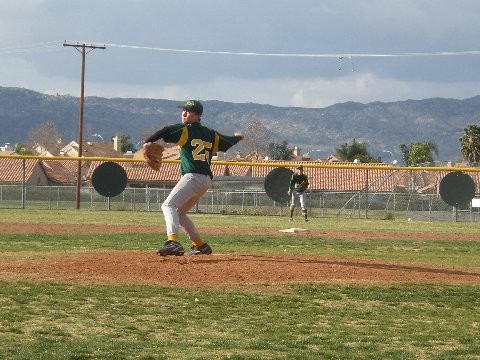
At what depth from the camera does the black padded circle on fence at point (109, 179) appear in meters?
35.8

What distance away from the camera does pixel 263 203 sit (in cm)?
4344

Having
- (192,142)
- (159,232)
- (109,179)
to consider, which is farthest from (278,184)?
(192,142)

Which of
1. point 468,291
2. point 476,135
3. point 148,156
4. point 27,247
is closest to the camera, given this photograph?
point 468,291

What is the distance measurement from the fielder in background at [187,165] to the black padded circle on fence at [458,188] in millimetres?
24688

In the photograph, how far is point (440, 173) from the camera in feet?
134

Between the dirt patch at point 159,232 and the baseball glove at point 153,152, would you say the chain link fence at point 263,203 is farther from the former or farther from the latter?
the baseball glove at point 153,152

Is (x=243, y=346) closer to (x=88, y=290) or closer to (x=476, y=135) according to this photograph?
(x=88, y=290)

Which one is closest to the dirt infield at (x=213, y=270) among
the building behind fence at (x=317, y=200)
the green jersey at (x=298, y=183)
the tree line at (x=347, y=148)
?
the green jersey at (x=298, y=183)

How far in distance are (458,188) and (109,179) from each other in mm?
12779

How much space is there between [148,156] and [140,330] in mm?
4868

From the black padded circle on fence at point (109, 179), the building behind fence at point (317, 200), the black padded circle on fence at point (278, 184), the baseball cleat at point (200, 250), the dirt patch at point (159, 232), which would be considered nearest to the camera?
the baseball cleat at point (200, 250)

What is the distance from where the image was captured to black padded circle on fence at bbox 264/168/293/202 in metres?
37.1

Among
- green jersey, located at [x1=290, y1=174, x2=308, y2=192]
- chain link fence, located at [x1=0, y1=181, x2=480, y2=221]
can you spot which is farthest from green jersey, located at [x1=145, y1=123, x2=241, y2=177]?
chain link fence, located at [x1=0, y1=181, x2=480, y2=221]

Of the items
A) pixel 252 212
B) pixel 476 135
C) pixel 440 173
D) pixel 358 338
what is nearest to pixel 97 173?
pixel 252 212
